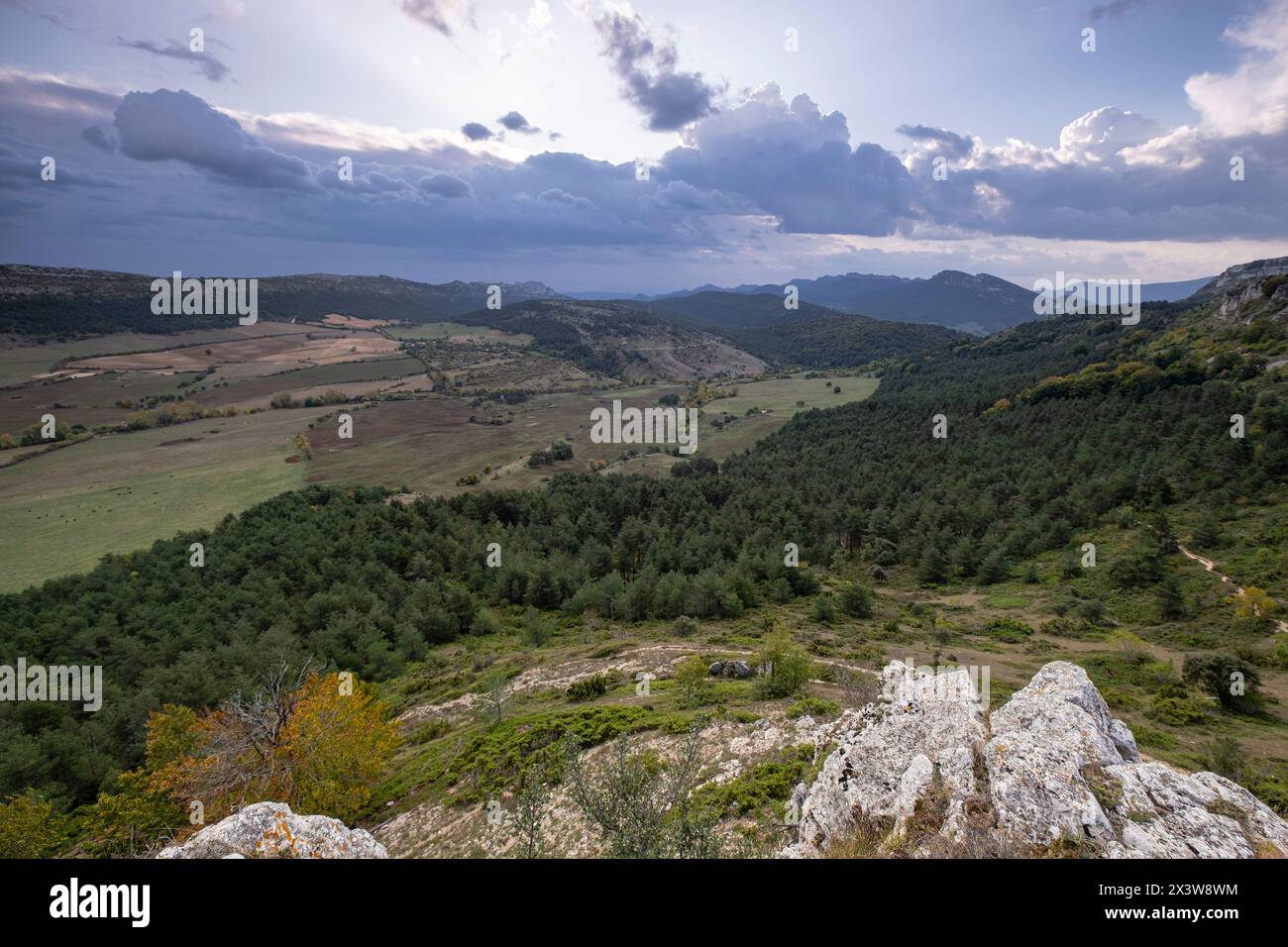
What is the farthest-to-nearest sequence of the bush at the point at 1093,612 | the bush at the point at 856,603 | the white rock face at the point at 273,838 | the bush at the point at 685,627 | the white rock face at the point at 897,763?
the bush at the point at 856,603 < the bush at the point at 685,627 < the bush at the point at 1093,612 < the white rock face at the point at 897,763 < the white rock face at the point at 273,838

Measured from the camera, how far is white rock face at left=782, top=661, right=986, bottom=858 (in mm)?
11438

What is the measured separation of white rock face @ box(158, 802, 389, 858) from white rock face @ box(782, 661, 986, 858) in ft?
31.9

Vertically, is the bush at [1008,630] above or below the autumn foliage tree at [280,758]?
below

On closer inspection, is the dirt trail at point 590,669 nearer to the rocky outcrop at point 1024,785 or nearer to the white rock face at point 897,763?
the white rock face at point 897,763

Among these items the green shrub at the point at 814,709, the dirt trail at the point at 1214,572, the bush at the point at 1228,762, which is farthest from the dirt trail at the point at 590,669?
the dirt trail at the point at 1214,572

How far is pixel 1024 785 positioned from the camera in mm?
9719

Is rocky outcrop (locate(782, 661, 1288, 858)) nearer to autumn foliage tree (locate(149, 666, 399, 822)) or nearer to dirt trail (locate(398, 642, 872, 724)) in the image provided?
dirt trail (locate(398, 642, 872, 724))

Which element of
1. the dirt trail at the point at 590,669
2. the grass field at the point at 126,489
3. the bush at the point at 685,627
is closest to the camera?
the dirt trail at the point at 590,669

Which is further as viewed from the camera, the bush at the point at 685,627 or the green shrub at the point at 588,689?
the bush at the point at 685,627

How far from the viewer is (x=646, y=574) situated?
6303 cm

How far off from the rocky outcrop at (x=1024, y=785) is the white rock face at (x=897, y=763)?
1.3 inches

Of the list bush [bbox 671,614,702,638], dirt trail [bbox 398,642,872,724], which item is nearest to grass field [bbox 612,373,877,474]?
bush [bbox 671,614,702,638]

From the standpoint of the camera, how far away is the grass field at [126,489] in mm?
76356

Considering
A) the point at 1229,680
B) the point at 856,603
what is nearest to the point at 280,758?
the point at 1229,680
